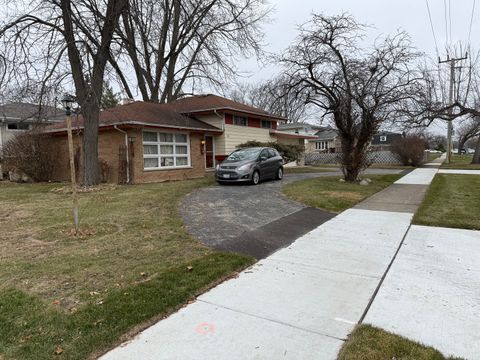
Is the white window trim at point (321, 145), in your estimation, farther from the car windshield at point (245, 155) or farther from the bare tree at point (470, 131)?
the car windshield at point (245, 155)

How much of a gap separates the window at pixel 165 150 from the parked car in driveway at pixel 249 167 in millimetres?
3556

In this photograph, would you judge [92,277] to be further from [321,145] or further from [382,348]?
[321,145]

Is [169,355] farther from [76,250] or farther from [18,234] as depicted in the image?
[18,234]

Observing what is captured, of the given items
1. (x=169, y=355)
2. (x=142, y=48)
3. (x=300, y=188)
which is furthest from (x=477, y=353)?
(x=142, y=48)

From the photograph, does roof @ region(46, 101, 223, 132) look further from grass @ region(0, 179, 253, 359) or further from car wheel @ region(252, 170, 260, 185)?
grass @ region(0, 179, 253, 359)

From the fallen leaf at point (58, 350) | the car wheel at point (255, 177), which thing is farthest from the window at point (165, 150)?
the fallen leaf at point (58, 350)

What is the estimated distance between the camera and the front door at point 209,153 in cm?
2069

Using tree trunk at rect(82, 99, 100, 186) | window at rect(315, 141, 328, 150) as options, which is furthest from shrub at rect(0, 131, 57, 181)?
window at rect(315, 141, 328, 150)

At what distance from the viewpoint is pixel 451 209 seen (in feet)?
28.2

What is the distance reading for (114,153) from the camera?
1543 centimetres

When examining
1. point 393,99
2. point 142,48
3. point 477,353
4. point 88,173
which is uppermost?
point 142,48

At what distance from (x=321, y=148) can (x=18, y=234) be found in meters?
52.6

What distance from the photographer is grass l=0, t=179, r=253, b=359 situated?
3084mm

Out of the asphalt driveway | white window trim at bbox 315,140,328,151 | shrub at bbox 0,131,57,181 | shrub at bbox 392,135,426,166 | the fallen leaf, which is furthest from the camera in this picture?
white window trim at bbox 315,140,328,151
